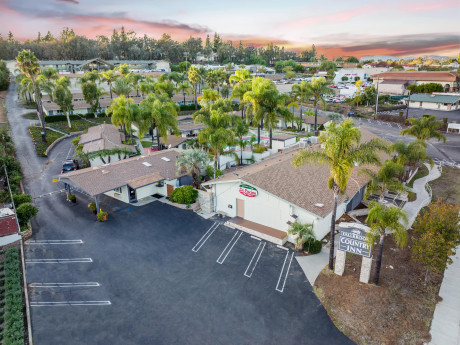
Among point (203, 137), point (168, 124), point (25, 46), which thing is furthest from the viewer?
point (25, 46)

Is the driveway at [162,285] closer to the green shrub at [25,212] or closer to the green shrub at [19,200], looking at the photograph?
the green shrub at [25,212]

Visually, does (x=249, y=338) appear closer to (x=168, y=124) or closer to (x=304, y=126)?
(x=168, y=124)

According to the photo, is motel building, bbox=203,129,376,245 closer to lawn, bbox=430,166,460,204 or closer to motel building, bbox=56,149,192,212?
motel building, bbox=56,149,192,212

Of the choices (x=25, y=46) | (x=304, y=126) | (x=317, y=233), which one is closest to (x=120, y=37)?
(x=25, y=46)

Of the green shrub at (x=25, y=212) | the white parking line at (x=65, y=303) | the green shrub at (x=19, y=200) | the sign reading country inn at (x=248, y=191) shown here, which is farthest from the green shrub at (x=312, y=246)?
the green shrub at (x=19, y=200)

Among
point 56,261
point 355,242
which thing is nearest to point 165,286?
point 56,261

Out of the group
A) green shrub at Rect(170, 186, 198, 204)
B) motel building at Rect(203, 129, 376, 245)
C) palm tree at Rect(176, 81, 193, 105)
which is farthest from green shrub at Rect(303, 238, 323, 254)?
palm tree at Rect(176, 81, 193, 105)
